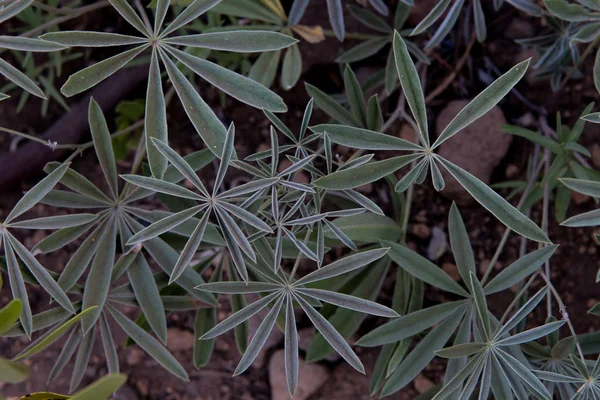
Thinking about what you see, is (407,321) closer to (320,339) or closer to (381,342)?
(381,342)

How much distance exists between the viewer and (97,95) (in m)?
1.57

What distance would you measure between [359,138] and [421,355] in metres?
0.39

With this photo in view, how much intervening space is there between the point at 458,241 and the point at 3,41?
0.77m

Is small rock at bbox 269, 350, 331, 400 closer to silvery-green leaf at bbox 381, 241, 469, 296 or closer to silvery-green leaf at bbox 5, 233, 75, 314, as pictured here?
silvery-green leaf at bbox 381, 241, 469, 296

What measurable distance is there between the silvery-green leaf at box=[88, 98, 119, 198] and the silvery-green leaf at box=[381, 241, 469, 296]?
47 centimetres

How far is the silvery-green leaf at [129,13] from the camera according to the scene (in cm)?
84

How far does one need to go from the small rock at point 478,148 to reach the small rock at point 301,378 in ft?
1.80

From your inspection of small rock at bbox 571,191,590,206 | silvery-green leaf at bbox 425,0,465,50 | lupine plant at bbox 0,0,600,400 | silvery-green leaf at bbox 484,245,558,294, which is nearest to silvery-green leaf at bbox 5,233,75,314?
lupine plant at bbox 0,0,600,400

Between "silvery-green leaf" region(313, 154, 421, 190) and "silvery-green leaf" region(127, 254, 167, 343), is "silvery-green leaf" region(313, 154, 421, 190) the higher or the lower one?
the lower one

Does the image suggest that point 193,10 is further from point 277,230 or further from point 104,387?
point 104,387

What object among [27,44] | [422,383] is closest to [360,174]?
[27,44]

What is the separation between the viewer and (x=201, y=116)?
0.86m

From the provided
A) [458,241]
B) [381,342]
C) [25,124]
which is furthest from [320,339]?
[25,124]

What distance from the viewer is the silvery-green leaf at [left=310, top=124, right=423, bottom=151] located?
0.84m
